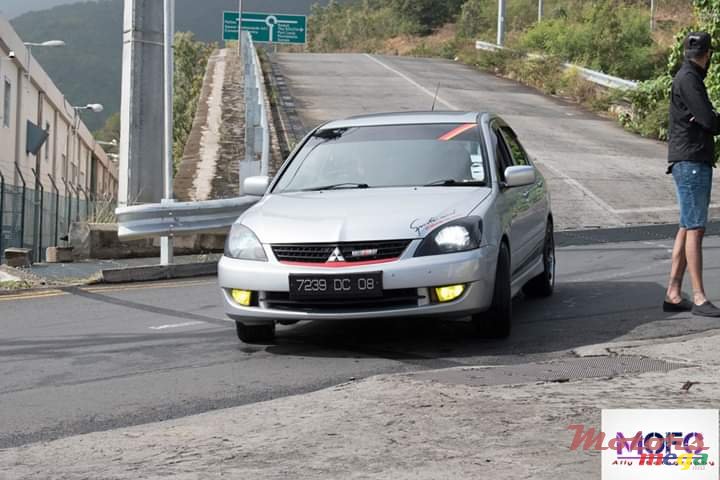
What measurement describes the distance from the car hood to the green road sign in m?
52.7

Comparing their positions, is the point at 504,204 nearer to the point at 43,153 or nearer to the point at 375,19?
the point at 43,153

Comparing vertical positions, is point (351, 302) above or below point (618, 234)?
above

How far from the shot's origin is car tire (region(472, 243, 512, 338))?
25.8ft

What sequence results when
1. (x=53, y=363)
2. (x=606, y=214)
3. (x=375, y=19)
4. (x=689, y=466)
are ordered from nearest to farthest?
(x=689, y=466), (x=53, y=363), (x=606, y=214), (x=375, y=19)

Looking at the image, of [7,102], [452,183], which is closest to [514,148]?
[452,183]

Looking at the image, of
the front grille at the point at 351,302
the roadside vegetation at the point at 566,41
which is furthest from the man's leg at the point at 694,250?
the roadside vegetation at the point at 566,41

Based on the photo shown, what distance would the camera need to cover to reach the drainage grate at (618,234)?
15.2m

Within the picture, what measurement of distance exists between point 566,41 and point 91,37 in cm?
10976

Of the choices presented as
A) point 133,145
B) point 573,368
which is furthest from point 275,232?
point 133,145

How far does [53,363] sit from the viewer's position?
25.2ft

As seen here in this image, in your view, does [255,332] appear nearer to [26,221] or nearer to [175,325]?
[175,325]

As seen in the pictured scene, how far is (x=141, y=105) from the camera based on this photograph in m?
14.5

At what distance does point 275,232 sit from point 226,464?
3099 millimetres

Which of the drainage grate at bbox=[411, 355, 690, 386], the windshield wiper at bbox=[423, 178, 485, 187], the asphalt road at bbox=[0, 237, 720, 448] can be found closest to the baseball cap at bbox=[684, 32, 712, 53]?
the windshield wiper at bbox=[423, 178, 485, 187]
